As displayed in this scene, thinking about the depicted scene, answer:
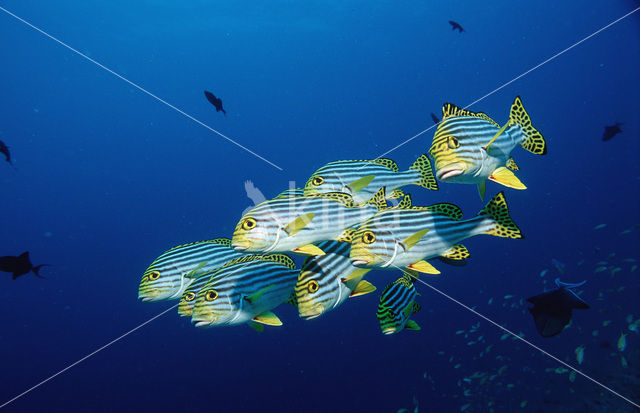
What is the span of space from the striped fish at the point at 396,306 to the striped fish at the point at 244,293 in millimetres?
1018

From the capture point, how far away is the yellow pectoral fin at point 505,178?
316cm

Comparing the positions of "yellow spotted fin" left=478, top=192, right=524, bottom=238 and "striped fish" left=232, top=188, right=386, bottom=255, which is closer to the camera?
"striped fish" left=232, top=188, right=386, bottom=255

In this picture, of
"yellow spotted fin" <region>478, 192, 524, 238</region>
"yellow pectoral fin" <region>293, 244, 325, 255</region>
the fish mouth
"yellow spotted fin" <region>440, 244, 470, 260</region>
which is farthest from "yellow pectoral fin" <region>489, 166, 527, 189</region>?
"yellow pectoral fin" <region>293, 244, 325, 255</region>

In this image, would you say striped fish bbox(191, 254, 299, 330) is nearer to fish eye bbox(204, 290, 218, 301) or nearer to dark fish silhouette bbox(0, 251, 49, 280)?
fish eye bbox(204, 290, 218, 301)

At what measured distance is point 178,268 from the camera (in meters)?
4.23

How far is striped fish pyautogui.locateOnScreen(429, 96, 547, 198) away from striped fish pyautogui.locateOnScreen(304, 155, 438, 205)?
884 mm

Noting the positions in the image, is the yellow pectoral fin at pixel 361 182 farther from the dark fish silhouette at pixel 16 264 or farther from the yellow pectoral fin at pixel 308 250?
the dark fish silhouette at pixel 16 264

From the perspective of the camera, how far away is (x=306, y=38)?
38281 millimetres

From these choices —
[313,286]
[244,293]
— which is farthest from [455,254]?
[244,293]

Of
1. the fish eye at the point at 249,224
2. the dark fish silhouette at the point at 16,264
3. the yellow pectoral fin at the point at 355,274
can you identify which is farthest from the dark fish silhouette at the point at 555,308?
the dark fish silhouette at the point at 16,264

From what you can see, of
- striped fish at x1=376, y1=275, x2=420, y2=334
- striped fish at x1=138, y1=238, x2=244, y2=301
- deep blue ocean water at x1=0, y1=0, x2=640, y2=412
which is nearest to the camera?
striped fish at x1=376, y1=275, x2=420, y2=334

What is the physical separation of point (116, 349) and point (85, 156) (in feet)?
145

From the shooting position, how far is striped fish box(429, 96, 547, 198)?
9.86 ft

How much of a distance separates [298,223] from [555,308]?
3482mm
